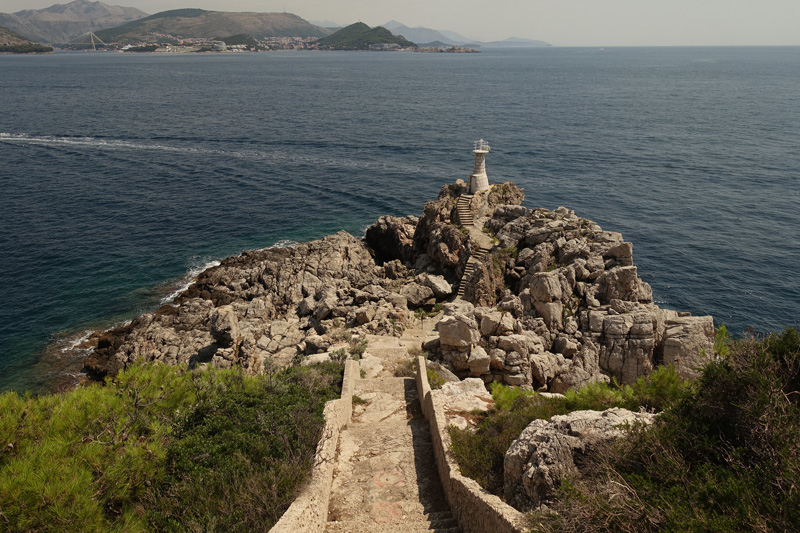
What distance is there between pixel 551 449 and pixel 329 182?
56.1 meters

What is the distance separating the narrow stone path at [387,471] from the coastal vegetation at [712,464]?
1.77 metres

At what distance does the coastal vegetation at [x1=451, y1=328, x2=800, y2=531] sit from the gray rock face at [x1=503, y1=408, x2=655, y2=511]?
371mm

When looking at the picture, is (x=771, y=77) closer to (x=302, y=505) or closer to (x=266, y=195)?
(x=266, y=195)

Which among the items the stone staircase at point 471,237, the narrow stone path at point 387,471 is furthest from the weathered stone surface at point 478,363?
the stone staircase at point 471,237

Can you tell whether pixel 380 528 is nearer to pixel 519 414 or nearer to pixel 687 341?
pixel 519 414

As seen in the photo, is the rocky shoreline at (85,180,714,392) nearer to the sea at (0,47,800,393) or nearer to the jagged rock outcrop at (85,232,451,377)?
the jagged rock outcrop at (85,232,451,377)

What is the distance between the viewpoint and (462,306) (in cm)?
2733

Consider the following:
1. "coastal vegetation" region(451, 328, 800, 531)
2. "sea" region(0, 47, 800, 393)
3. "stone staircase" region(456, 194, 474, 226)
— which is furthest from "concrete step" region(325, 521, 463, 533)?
"stone staircase" region(456, 194, 474, 226)

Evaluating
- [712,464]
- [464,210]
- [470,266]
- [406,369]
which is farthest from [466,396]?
[464,210]

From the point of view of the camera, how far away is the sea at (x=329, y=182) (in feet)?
123

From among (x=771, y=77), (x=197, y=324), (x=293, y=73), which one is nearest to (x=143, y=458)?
(x=197, y=324)

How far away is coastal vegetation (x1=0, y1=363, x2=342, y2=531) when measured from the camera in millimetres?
9062

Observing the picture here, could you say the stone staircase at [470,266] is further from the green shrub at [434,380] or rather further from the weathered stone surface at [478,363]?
the green shrub at [434,380]

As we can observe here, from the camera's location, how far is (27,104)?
105 meters
